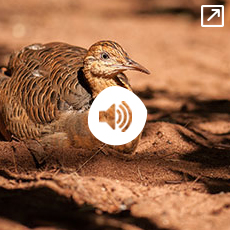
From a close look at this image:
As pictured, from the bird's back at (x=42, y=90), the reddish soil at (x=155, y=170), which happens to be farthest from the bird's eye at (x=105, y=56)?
the reddish soil at (x=155, y=170)

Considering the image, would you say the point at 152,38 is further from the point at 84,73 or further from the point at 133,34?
the point at 84,73

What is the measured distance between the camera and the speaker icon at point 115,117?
4243 millimetres

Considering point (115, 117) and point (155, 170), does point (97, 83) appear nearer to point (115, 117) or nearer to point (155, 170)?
point (115, 117)

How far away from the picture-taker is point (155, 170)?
4223 mm

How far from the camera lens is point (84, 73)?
4359 millimetres

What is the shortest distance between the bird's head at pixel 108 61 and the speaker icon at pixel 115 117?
13.4 inches

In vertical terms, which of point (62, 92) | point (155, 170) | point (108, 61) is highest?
point (108, 61)

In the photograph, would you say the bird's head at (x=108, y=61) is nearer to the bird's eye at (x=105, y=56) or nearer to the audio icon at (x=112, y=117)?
the bird's eye at (x=105, y=56)

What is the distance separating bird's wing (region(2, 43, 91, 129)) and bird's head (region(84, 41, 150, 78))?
269 mm

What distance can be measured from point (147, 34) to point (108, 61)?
643cm

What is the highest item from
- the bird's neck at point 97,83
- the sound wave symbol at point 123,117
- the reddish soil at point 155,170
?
the bird's neck at point 97,83

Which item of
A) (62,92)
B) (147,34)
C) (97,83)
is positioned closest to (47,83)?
(62,92)

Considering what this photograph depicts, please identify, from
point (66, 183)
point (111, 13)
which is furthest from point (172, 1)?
point (66, 183)

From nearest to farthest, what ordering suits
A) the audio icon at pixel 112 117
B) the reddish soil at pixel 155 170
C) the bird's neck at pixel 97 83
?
1. the reddish soil at pixel 155 170
2. the audio icon at pixel 112 117
3. the bird's neck at pixel 97 83
